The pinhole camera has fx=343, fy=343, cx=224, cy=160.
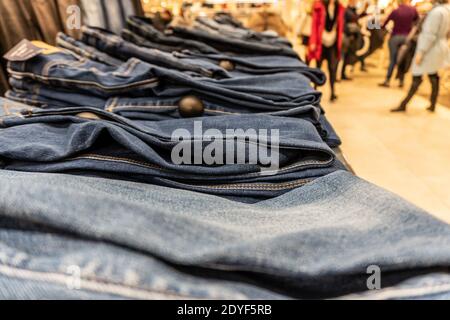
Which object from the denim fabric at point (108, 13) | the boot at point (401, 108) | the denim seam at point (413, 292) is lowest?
the boot at point (401, 108)

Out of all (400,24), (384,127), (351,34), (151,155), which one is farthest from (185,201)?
(351,34)

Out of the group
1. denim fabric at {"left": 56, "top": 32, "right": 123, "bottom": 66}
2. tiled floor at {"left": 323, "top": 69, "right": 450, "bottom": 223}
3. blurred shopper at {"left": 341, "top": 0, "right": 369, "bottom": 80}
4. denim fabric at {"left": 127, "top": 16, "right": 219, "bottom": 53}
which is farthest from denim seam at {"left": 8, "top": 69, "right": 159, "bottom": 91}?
blurred shopper at {"left": 341, "top": 0, "right": 369, "bottom": 80}

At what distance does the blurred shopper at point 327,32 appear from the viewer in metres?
3.56

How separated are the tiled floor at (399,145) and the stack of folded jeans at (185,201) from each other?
1405 mm

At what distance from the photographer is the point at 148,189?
0.43 metres

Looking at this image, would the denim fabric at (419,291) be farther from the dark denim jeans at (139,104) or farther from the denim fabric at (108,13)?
the denim fabric at (108,13)

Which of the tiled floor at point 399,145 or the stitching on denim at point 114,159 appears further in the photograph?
the tiled floor at point 399,145

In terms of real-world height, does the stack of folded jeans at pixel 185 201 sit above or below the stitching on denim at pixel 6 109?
below

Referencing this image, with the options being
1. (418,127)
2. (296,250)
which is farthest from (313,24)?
(296,250)

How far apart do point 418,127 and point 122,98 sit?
2.98 meters

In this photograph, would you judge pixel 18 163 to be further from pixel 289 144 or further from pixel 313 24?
pixel 313 24

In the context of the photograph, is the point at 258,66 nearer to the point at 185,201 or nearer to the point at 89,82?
the point at 89,82

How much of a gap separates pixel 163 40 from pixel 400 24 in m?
4.31

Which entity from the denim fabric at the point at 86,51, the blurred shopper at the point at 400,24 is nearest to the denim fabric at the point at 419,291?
the denim fabric at the point at 86,51
